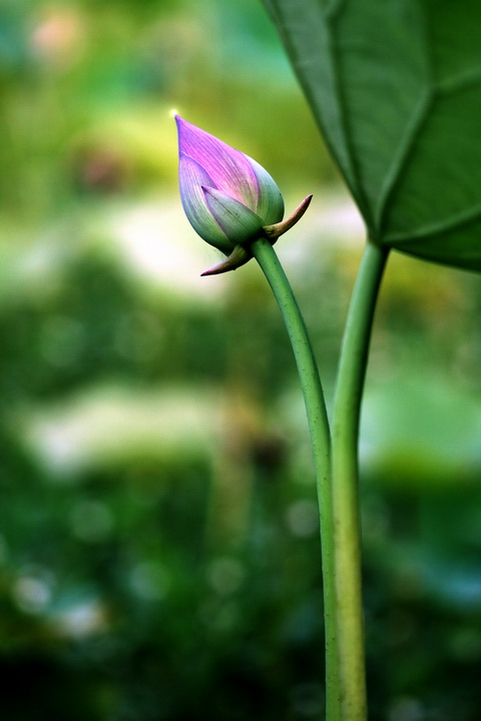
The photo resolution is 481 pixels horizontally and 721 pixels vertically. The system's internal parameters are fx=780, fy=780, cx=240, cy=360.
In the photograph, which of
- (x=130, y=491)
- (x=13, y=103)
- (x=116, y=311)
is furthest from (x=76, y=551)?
(x=116, y=311)

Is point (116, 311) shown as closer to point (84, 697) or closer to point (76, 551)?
point (76, 551)

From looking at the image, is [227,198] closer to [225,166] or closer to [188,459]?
[225,166]

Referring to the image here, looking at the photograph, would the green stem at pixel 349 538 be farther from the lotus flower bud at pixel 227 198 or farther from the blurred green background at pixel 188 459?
the blurred green background at pixel 188 459

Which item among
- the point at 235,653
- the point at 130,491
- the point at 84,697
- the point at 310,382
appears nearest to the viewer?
the point at 310,382

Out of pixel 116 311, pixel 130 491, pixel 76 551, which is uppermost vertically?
pixel 116 311

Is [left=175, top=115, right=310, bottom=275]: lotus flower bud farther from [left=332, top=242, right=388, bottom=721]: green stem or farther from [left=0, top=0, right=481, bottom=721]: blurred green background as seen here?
[left=0, top=0, right=481, bottom=721]: blurred green background

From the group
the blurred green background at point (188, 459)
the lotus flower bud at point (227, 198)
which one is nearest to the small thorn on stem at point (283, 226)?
the lotus flower bud at point (227, 198)
